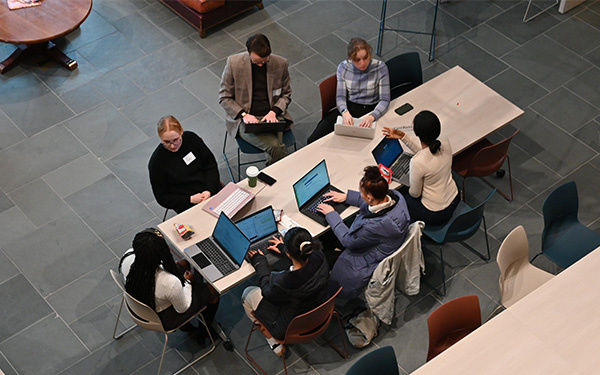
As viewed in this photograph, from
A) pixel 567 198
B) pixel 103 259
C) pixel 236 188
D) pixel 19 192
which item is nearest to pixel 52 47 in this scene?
pixel 19 192

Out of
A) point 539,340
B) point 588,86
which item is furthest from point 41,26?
point 588,86

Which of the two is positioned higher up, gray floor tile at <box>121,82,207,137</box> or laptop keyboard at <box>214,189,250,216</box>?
laptop keyboard at <box>214,189,250,216</box>

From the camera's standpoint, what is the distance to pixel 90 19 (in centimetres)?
760

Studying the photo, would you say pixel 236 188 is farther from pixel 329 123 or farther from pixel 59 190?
pixel 59 190

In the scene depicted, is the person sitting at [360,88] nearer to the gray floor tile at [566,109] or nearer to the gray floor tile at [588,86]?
the gray floor tile at [566,109]

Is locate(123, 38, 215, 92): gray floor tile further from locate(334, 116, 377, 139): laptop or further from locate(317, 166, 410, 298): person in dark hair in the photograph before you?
locate(317, 166, 410, 298): person in dark hair

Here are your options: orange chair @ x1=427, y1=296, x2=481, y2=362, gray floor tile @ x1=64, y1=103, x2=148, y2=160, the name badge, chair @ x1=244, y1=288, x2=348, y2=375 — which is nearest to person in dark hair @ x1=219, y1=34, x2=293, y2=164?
the name badge

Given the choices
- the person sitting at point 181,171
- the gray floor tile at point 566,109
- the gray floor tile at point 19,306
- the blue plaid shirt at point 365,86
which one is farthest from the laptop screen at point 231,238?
the gray floor tile at point 566,109

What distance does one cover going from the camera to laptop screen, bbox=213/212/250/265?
4.61m

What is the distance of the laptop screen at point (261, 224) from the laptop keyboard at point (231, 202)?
0.54ft

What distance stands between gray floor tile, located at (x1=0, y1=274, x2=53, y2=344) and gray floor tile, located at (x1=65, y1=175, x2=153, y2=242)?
68 centimetres

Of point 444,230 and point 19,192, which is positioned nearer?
point 444,230

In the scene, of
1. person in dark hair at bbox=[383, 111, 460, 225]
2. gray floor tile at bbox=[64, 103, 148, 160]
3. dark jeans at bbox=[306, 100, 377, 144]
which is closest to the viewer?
person in dark hair at bbox=[383, 111, 460, 225]

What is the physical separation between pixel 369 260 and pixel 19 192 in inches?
121
